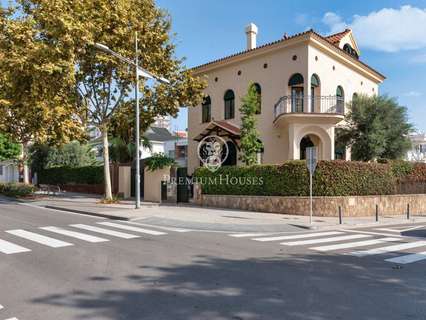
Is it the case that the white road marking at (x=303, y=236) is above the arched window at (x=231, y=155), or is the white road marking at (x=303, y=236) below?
below

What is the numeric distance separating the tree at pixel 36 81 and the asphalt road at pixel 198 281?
10.7m

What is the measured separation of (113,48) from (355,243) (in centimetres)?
1562

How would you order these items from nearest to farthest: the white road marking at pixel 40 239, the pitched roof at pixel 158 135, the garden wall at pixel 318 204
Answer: the white road marking at pixel 40 239
the garden wall at pixel 318 204
the pitched roof at pixel 158 135

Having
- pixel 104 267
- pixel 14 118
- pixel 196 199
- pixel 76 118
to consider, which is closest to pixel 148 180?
pixel 196 199

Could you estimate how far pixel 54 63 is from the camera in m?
17.8

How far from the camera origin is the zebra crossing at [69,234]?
9016 mm

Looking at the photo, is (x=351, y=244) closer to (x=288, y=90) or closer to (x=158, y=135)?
(x=288, y=90)

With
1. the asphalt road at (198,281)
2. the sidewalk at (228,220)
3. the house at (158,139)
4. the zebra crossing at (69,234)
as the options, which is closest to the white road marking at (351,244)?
the asphalt road at (198,281)

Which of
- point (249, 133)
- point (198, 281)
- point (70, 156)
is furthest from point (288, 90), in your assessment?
point (70, 156)

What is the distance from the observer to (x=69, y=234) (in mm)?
10688

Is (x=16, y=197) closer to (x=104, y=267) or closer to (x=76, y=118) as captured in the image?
(x=76, y=118)

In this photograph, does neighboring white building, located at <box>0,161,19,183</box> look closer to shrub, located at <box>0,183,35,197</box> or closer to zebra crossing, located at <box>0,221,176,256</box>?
shrub, located at <box>0,183,35,197</box>

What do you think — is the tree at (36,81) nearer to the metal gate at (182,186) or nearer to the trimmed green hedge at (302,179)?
the metal gate at (182,186)

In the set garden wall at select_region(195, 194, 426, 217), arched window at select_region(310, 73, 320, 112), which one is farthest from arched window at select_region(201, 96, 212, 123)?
garden wall at select_region(195, 194, 426, 217)
